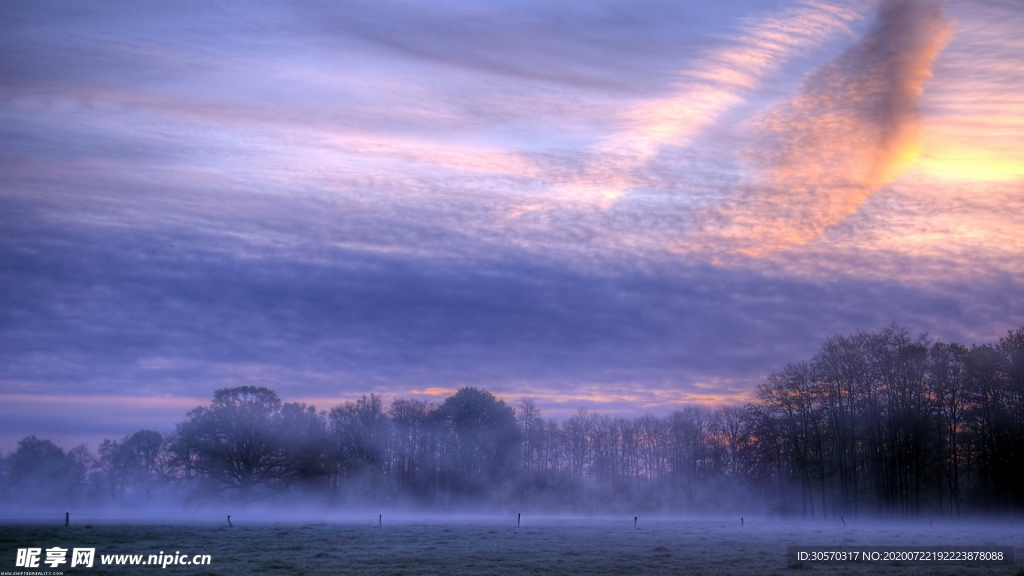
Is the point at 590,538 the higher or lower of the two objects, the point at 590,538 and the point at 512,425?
the lower

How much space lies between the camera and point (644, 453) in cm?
11819

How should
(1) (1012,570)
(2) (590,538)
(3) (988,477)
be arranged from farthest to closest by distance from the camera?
(3) (988,477) → (2) (590,538) → (1) (1012,570)

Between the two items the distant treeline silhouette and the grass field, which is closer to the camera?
the grass field

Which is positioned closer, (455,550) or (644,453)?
(455,550)

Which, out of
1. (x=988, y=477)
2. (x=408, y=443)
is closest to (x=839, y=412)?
(x=988, y=477)

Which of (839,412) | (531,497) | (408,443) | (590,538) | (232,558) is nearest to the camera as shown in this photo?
(232,558)

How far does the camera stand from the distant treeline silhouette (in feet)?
259

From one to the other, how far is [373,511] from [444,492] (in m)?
12.5

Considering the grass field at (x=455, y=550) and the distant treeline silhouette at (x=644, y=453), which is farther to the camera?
the distant treeline silhouette at (x=644, y=453)

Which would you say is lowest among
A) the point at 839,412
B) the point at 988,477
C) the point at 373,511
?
the point at 373,511

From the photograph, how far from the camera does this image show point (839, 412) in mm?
85938

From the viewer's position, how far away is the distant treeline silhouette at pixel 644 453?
7900 cm

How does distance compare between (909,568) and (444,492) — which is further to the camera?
(444,492)

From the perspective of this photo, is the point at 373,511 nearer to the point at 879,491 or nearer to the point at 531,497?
the point at 531,497
